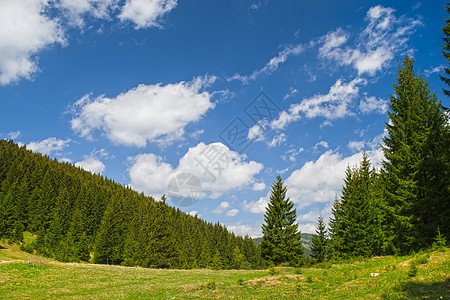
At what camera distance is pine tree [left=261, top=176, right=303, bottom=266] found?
44.6 m

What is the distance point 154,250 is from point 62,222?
5038 cm

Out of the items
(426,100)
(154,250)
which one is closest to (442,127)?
(426,100)

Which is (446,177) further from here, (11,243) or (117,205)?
(117,205)

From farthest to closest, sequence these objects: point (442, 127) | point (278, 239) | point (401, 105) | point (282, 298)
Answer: point (278, 239)
point (401, 105)
point (442, 127)
point (282, 298)

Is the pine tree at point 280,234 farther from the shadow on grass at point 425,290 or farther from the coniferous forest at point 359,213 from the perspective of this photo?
the shadow on grass at point 425,290

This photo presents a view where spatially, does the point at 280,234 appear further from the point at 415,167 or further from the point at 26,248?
the point at 26,248

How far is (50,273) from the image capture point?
87.5 feet

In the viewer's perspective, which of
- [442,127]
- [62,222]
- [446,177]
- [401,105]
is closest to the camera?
[446,177]

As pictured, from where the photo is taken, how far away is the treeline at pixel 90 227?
65938 millimetres

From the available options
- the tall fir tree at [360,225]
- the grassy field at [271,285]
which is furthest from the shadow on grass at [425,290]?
the tall fir tree at [360,225]

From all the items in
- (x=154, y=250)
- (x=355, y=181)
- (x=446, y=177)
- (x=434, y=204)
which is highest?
(x=355, y=181)

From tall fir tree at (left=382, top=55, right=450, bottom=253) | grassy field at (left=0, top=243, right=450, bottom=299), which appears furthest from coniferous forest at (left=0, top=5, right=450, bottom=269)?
grassy field at (left=0, top=243, right=450, bottom=299)

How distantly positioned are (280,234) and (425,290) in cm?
3482

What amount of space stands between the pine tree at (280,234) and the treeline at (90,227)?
29.3 metres
